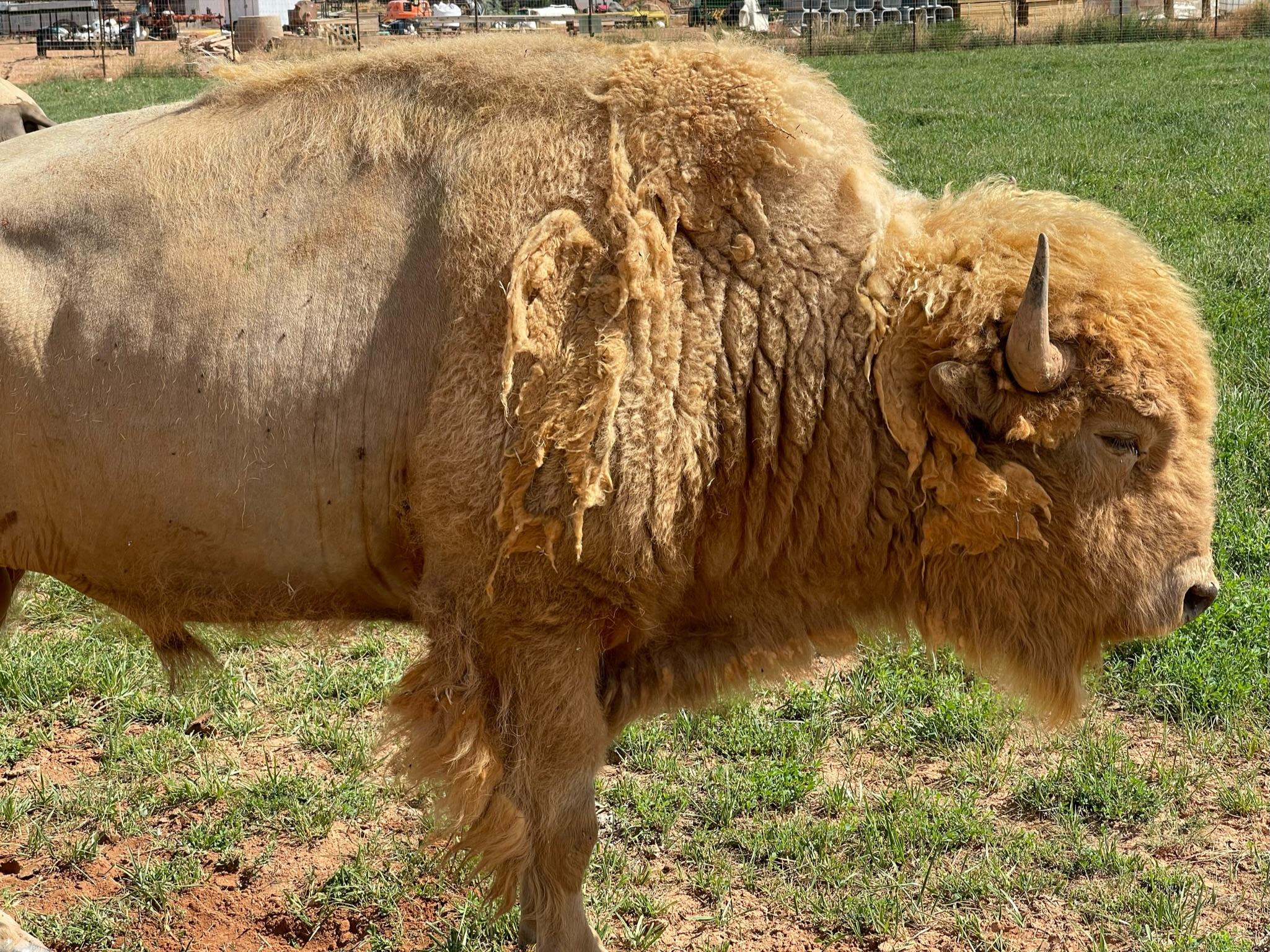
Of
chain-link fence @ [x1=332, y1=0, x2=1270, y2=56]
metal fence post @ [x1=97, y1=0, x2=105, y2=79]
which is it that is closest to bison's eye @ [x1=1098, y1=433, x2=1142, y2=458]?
chain-link fence @ [x1=332, y1=0, x2=1270, y2=56]

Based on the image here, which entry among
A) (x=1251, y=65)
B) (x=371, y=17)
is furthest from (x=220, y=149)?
(x=371, y=17)

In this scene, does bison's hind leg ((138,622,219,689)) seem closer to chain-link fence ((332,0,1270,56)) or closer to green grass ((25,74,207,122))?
green grass ((25,74,207,122))

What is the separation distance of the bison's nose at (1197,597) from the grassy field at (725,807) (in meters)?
0.70

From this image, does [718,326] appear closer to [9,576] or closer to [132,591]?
[132,591]

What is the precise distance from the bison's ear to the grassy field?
4.33ft

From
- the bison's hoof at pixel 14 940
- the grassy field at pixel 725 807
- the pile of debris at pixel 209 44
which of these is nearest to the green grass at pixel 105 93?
the pile of debris at pixel 209 44

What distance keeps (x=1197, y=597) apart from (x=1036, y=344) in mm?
894

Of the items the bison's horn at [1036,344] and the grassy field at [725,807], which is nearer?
the bison's horn at [1036,344]

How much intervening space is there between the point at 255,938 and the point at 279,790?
622 millimetres

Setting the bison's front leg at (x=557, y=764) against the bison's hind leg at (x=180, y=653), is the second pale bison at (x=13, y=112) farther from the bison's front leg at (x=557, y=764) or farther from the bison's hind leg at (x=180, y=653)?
the bison's front leg at (x=557, y=764)

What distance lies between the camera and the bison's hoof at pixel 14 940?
3.40 m

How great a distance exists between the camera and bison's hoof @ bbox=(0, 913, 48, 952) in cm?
340

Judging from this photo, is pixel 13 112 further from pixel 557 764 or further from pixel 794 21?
pixel 794 21

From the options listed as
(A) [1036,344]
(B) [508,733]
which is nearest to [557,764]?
(B) [508,733]
